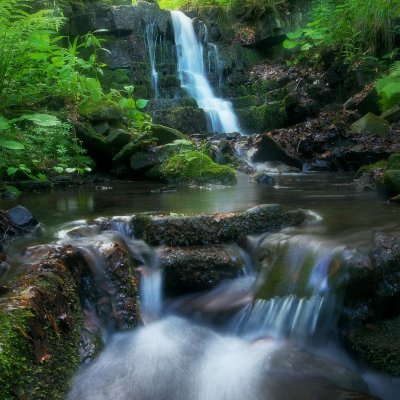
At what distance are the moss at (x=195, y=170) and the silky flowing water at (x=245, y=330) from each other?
2.73m

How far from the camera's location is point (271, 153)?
376 inches

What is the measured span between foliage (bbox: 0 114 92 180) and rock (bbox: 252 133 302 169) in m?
3.46

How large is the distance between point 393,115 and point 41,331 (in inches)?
348

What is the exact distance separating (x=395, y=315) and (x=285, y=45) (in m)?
13.4

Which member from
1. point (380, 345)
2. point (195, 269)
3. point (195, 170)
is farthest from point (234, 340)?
point (195, 170)

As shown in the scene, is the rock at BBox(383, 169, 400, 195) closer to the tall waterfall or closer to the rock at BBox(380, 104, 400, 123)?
the rock at BBox(380, 104, 400, 123)

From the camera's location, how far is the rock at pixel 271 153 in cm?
939

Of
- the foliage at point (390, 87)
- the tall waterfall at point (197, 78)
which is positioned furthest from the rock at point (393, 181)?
the tall waterfall at point (197, 78)

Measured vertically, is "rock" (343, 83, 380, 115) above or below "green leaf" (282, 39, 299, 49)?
below

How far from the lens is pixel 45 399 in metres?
2.41

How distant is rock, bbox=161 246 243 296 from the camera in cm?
391

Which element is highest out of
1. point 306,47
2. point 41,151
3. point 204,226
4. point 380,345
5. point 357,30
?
point 306,47

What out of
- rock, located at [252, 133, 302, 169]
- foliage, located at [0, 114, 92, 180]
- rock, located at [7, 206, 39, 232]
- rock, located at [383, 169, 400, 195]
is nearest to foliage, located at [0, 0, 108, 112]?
foliage, located at [0, 114, 92, 180]

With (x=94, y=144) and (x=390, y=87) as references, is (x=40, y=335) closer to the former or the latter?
(x=94, y=144)
